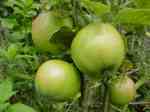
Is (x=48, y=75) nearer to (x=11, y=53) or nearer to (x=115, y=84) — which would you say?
(x=115, y=84)

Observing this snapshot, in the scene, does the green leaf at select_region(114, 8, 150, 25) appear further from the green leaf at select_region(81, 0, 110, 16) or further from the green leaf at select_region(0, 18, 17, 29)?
the green leaf at select_region(0, 18, 17, 29)

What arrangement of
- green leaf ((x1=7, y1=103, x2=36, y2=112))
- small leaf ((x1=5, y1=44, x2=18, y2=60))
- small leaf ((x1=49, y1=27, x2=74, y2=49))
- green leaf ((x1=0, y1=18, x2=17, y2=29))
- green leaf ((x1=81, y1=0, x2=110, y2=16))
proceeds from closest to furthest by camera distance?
green leaf ((x1=81, y1=0, x2=110, y2=16)) < small leaf ((x1=49, y1=27, x2=74, y2=49)) < green leaf ((x1=7, y1=103, x2=36, y2=112)) < small leaf ((x1=5, y1=44, x2=18, y2=60)) < green leaf ((x1=0, y1=18, x2=17, y2=29))

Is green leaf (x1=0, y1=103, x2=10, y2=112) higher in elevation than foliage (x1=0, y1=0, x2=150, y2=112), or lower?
lower

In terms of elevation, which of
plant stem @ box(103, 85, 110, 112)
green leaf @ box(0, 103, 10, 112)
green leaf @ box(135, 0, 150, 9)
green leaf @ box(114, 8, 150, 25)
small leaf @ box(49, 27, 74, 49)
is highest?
green leaf @ box(135, 0, 150, 9)

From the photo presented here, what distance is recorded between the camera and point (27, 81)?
1.48 m

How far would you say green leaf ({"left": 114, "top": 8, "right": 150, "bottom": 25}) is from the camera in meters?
0.98

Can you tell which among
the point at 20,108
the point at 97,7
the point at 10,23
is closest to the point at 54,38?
the point at 97,7

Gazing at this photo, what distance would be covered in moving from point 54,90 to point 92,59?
0.12 metres

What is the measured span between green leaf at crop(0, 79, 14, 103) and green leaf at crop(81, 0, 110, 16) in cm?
47

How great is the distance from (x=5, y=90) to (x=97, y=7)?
0.54 m

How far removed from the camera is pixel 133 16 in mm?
1000

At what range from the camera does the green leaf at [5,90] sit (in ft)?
4.57

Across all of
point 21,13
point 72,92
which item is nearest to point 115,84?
point 72,92

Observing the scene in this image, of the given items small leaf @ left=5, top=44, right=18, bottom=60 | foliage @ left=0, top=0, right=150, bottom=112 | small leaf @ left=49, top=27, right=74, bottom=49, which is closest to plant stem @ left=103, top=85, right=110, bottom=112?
foliage @ left=0, top=0, right=150, bottom=112
